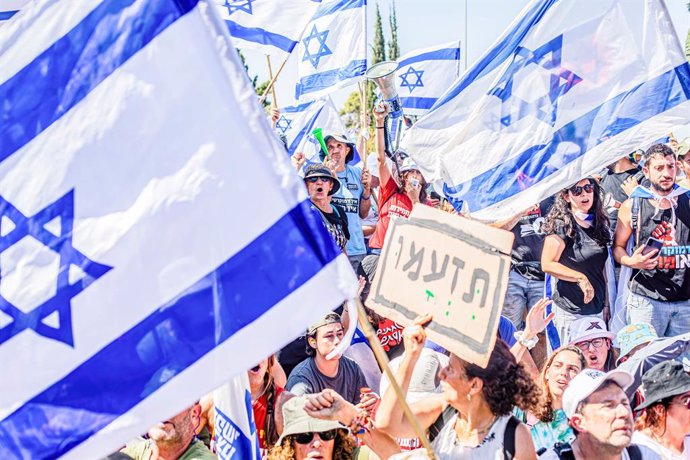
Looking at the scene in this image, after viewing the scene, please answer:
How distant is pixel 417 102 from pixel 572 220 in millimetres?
5381

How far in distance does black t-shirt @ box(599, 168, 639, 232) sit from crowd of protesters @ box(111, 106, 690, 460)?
0.5 inches

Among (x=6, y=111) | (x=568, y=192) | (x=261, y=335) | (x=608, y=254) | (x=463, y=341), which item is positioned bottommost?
(x=608, y=254)

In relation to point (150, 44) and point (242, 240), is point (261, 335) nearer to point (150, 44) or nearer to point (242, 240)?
point (242, 240)

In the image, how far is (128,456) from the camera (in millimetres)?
3777

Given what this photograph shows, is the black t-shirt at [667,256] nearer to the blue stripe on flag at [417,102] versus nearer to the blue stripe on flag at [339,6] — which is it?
the blue stripe on flag at [339,6]

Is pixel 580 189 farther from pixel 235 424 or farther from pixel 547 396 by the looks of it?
pixel 235 424

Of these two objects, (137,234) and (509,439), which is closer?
(137,234)

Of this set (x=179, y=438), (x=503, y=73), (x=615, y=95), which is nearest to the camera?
(x=179, y=438)

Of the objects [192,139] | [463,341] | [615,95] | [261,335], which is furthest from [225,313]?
[615,95]

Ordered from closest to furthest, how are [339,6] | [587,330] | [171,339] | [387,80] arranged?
[171,339]
[587,330]
[387,80]
[339,6]

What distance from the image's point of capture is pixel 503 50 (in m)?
5.07

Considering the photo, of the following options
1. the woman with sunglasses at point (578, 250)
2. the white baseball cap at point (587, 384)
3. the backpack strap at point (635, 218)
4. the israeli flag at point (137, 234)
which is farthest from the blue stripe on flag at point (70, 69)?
the backpack strap at point (635, 218)

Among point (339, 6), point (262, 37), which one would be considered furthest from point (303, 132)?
point (262, 37)

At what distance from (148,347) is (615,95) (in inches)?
127
